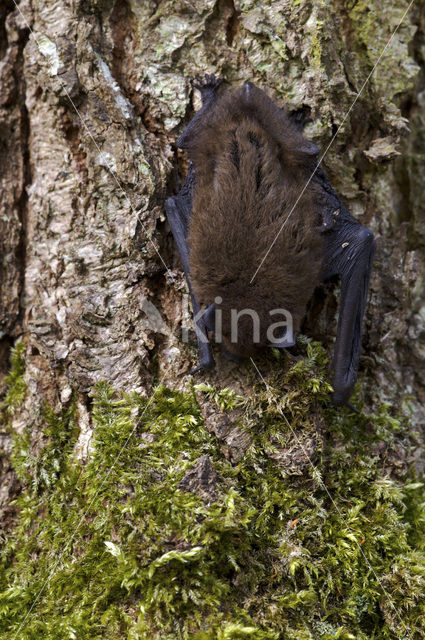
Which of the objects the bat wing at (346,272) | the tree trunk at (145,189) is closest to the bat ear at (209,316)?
the tree trunk at (145,189)

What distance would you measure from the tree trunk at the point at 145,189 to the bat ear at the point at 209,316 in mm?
188

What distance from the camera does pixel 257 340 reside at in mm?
2916

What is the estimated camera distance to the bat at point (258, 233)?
9.60 feet

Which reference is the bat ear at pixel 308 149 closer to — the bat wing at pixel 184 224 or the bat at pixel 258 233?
the bat at pixel 258 233

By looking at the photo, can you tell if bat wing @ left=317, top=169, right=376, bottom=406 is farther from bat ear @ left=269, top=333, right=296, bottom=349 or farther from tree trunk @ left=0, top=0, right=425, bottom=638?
bat ear @ left=269, top=333, right=296, bottom=349

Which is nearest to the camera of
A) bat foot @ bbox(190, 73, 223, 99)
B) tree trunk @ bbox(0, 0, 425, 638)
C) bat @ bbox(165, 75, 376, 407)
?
bat @ bbox(165, 75, 376, 407)

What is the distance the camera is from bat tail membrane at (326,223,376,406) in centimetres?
306

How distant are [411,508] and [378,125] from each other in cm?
252

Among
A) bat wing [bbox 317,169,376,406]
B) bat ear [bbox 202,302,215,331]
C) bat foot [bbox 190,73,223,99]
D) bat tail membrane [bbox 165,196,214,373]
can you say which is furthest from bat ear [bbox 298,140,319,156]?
bat ear [bbox 202,302,215,331]

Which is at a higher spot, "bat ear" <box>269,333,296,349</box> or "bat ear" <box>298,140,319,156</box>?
"bat ear" <box>298,140,319,156</box>

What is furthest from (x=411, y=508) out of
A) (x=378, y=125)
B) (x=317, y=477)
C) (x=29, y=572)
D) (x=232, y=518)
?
(x=378, y=125)

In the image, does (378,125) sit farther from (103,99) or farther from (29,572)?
(29,572)

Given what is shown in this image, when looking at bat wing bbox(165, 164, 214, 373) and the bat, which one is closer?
the bat

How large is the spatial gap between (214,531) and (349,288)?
166cm
